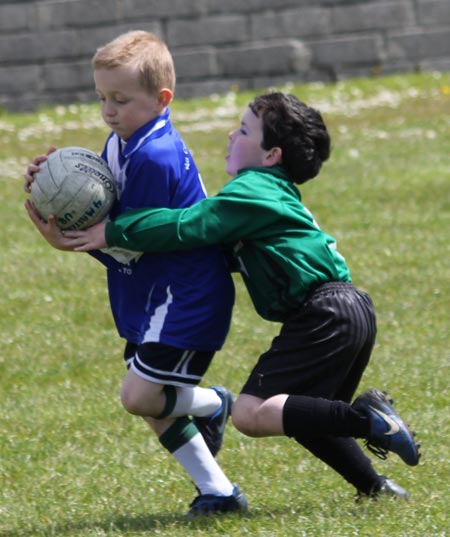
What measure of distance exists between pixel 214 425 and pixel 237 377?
1649 mm

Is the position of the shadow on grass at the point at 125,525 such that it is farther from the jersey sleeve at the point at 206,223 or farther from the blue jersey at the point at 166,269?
the jersey sleeve at the point at 206,223

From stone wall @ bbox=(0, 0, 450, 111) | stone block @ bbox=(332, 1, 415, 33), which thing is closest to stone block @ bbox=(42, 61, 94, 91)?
stone wall @ bbox=(0, 0, 450, 111)

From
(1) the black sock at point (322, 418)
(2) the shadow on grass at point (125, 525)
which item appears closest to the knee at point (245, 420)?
(1) the black sock at point (322, 418)

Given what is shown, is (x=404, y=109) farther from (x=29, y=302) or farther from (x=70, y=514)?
(x=70, y=514)

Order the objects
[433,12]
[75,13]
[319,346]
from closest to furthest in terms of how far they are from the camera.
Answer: [319,346] → [433,12] → [75,13]

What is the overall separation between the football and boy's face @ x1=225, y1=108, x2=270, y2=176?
0.45m

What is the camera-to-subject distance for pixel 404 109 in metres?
15.0

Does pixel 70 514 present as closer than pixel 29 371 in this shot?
Yes

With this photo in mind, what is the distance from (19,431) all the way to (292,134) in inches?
89.2

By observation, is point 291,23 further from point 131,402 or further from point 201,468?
point 131,402

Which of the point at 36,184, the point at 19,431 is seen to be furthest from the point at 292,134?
the point at 19,431

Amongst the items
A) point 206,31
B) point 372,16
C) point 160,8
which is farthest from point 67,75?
point 372,16

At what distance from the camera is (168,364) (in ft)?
14.9

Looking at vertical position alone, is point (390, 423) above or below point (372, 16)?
above
